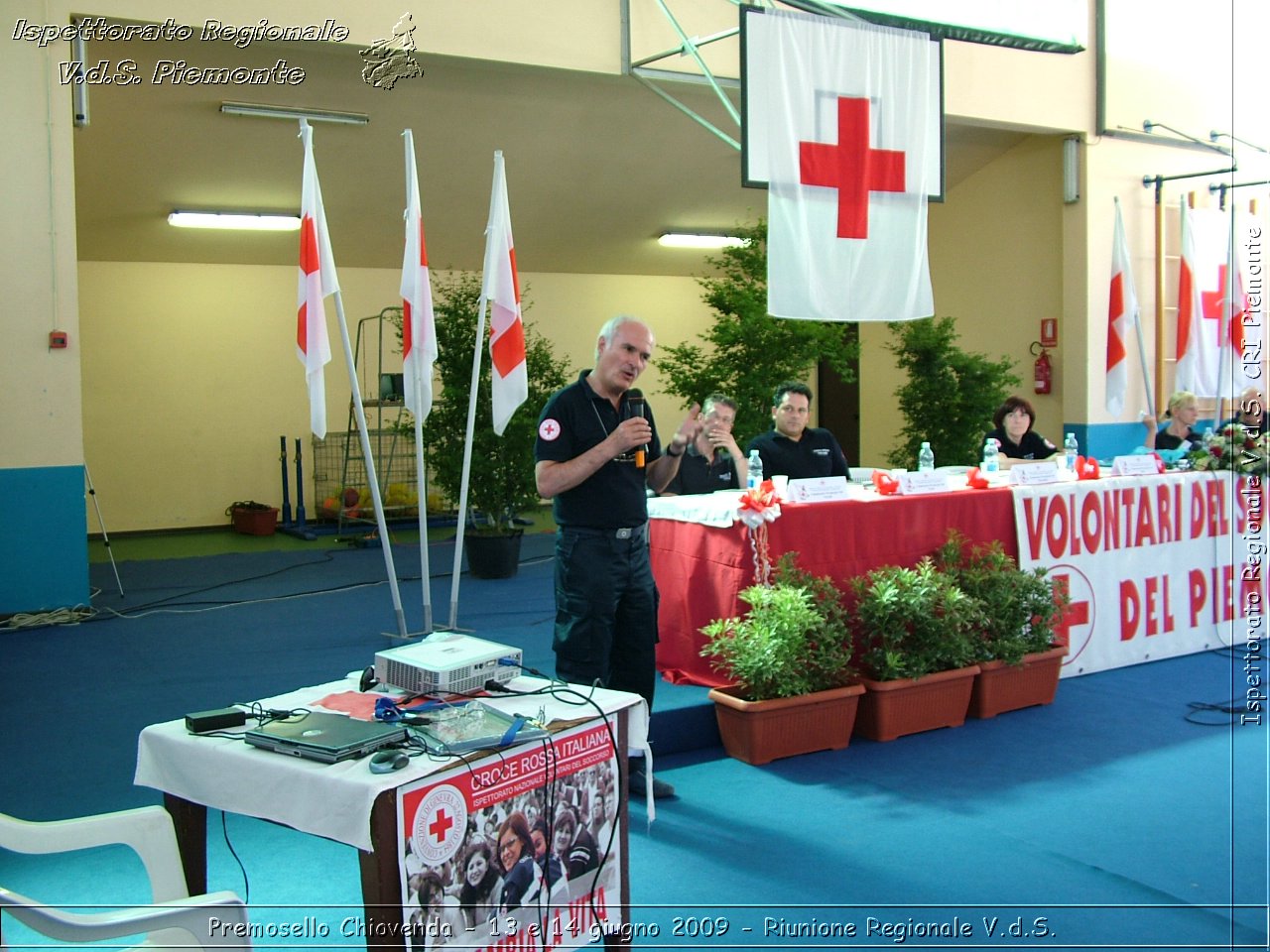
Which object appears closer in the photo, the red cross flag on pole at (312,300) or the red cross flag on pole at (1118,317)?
the red cross flag on pole at (312,300)

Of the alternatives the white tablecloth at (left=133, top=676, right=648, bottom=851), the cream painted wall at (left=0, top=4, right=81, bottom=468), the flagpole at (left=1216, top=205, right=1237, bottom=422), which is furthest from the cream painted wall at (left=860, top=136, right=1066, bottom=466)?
the white tablecloth at (left=133, top=676, right=648, bottom=851)

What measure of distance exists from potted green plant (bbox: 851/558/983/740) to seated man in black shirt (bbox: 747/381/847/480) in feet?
2.33

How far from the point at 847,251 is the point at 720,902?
3.54 m

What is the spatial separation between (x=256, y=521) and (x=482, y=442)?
11.4ft

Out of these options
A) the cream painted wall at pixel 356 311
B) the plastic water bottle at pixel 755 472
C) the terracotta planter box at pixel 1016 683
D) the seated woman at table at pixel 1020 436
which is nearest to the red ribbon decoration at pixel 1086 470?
the seated woman at table at pixel 1020 436

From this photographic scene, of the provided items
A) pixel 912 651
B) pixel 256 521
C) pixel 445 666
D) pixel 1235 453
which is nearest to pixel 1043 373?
pixel 1235 453

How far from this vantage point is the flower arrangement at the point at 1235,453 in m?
5.52

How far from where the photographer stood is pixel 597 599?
10.6ft

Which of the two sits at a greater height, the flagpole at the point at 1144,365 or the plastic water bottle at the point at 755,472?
the flagpole at the point at 1144,365

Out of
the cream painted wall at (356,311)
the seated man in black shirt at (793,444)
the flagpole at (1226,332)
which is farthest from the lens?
the cream painted wall at (356,311)

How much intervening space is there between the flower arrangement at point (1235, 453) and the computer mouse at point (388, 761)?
5.02 meters

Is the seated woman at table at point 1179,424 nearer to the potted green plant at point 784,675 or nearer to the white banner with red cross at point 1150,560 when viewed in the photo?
the white banner with red cross at point 1150,560

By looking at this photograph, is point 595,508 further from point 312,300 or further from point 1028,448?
point 1028,448

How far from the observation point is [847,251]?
5.42m
